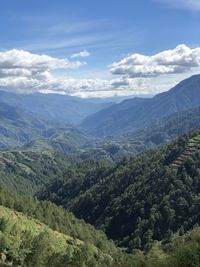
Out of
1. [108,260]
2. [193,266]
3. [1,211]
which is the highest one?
[193,266]

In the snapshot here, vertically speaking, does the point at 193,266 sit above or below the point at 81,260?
above

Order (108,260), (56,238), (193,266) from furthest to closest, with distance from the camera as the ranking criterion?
(56,238) < (108,260) < (193,266)

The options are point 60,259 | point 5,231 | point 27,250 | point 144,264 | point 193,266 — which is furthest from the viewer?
point 5,231

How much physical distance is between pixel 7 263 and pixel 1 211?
231 feet

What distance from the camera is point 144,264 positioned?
101m

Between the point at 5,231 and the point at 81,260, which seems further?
the point at 5,231

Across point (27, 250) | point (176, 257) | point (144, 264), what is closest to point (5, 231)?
point (27, 250)

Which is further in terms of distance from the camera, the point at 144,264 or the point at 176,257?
the point at 144,264

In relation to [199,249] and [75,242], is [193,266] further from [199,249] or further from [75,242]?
[75,242]

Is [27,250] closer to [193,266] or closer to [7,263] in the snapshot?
[7,263]

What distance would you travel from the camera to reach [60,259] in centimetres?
11462

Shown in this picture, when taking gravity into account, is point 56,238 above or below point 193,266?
below

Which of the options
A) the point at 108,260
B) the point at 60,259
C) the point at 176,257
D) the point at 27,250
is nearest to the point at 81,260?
the point at 60,259

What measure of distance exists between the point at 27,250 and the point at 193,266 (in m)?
58.8
